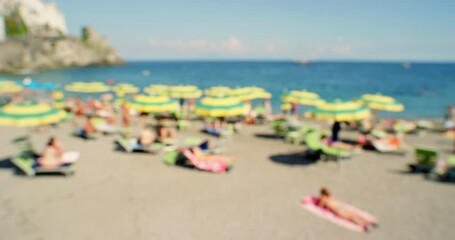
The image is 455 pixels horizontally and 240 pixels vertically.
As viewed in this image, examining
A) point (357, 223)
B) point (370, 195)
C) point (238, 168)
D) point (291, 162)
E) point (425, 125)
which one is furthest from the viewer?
Answer: point (425, 125)

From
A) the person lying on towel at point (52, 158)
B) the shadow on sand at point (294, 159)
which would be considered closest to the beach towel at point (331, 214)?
the shadow on sand at point (294, 159)

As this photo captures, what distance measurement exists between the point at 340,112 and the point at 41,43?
96.0 meters

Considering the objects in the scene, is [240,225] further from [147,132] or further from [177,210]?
[147,132]

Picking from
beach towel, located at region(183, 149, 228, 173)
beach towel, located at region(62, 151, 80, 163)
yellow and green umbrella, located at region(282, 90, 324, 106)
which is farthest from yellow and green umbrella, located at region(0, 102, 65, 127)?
yellow and green umbrella, located at region(282, 90, 324, 106)

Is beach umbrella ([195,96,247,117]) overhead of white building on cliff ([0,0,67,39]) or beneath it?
beneath

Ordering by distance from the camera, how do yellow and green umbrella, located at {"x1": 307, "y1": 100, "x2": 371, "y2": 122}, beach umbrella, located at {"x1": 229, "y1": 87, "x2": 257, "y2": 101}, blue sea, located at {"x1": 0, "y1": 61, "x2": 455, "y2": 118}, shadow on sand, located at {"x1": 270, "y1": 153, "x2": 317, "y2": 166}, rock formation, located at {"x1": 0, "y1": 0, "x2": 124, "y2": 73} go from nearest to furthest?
yellow and green umbrella, located at {"x1": 307, "y1": 100, "x2": 371, "y2": 122} → shadow on sand, located at {"x1": 270, "y1": 153, "x2": 317, "y2": 166} → beach umbrella, located at {"x1": 229, "y1": 87, "x2": 257, "y2": 101} → blue sea, located at {"x1": 0, "y1": 61, "x2": 455, "y2": 118} → rock formation, located at {"x1": 0, "y1": 0, "x2": 124, "y2": 73}

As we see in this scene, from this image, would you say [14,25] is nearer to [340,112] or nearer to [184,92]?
[184,92]

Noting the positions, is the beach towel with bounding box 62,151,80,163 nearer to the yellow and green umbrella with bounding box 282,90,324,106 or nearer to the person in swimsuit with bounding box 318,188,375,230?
the person in swimsuit with bounding box 318,188,375,230

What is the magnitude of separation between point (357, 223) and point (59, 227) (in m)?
6.86

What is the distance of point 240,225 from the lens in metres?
6.78

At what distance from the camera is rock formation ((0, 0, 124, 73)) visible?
3022 inches

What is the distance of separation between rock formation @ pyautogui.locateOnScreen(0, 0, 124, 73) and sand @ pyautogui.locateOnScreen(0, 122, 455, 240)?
81611 millimetres

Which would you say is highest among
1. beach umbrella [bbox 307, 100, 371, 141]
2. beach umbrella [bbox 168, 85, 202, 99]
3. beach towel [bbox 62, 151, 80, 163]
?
beach umbrella [bbox 307, 100, 371, 141]

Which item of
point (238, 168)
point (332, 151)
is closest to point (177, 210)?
point (238, 168)
